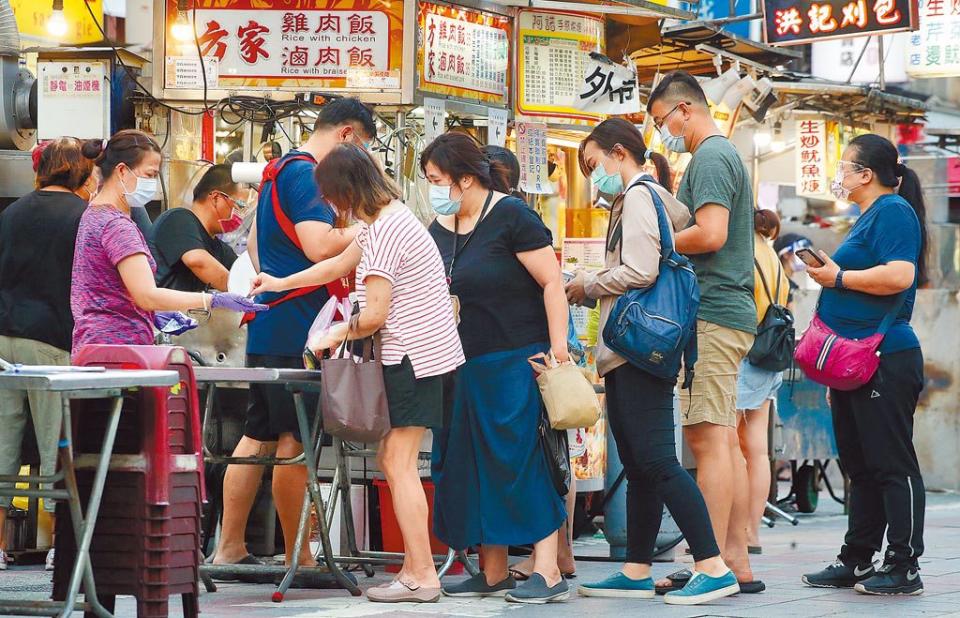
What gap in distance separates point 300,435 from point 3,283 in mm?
1728

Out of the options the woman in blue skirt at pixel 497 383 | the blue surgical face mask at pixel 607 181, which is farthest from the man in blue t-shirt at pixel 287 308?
the blue surgical face mask at pixel 607 181

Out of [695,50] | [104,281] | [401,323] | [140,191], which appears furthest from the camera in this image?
[695,50]

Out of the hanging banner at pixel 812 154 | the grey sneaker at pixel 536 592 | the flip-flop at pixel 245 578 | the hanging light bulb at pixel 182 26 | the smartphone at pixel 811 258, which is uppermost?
the hanging light bulb at pixel 182 26

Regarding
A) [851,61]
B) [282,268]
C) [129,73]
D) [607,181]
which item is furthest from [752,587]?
[851,61]

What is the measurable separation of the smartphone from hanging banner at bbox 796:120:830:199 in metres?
9.35

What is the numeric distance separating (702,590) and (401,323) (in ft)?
5.44

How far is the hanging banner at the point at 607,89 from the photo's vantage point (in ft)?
32.8

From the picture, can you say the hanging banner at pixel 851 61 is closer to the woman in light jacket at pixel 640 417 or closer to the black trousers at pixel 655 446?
the woman in light jacket at pixel 640 417

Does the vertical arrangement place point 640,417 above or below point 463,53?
below

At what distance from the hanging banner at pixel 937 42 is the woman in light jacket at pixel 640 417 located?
8144 mm

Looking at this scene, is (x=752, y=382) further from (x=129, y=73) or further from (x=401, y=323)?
(x=129, y=73)

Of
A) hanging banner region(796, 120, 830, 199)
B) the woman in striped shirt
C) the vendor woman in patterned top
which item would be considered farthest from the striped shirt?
hanging banner region(796, 120, 830, 199)

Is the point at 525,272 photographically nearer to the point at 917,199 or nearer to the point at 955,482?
the point at 917,199

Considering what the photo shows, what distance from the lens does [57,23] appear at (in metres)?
9.45
